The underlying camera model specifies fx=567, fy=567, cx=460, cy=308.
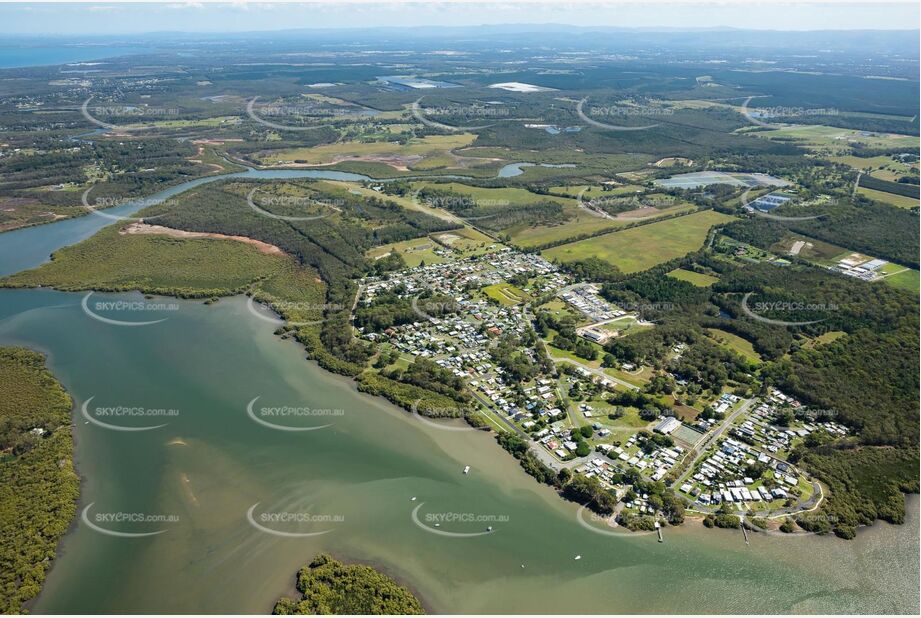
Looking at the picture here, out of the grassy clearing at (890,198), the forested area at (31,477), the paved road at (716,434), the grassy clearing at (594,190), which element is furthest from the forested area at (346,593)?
the grassy clearing at (890,198)

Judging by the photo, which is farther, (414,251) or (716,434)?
(414,251)

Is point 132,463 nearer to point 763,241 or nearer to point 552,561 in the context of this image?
point 552,561

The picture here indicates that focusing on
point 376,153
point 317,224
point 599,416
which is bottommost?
point 599,416

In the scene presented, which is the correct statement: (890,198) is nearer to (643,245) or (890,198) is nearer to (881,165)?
(881,165)

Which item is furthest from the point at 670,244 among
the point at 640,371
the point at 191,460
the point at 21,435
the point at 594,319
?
the point at 21,435
